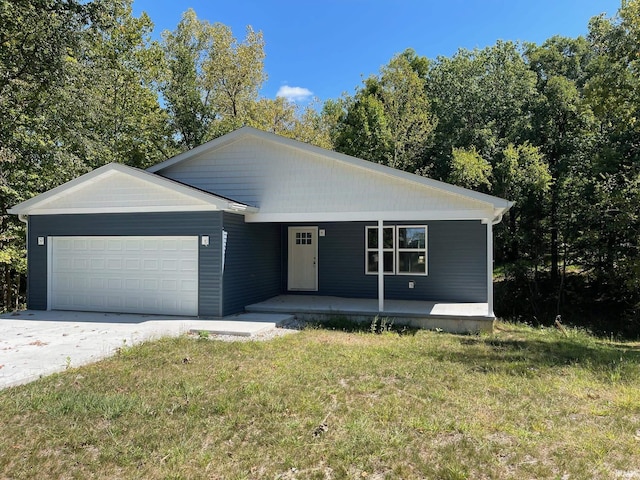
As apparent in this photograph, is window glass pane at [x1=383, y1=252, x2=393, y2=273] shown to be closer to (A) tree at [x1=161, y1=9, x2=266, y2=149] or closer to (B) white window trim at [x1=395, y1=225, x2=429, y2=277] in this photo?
(B) white window trim at [x1=395, y1=225, x2=429, y2=277]

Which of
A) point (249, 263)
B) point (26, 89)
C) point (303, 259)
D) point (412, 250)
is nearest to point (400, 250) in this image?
point (412, 250)

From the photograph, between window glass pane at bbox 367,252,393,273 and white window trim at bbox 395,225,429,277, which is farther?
window glass pane at bbox 367,252,393,273

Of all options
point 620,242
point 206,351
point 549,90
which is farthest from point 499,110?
point 206,351

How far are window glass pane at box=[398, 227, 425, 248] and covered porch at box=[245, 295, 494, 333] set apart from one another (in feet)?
4.94

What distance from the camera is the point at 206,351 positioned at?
671 cm

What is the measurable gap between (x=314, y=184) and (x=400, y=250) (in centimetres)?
314

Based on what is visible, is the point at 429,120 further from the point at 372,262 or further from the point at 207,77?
the point at 372,262

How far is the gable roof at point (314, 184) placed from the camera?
31.1 ft

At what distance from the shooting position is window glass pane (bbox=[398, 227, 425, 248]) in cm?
1165

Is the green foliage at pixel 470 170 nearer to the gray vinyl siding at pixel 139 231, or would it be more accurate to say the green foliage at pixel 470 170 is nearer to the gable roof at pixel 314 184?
the gable roof at pixel 314 184

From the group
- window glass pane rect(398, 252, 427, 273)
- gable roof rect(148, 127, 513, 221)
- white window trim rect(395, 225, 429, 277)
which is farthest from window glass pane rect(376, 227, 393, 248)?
gable roof rect(148, 127, 513, 221)

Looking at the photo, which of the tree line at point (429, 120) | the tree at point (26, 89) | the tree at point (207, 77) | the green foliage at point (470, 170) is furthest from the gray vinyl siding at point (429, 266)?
the tree at point (207, 77)

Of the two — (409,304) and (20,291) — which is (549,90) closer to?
(409,304)

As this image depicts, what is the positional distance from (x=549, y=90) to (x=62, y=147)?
18.6 m
